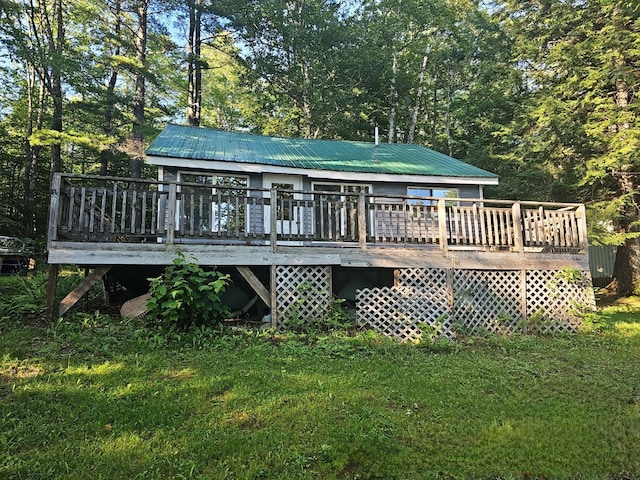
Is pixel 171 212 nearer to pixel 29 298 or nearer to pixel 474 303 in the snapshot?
pixel 29 298

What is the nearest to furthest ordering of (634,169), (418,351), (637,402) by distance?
(637,402)
(418,351)
(634,169)

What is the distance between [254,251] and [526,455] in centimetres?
489

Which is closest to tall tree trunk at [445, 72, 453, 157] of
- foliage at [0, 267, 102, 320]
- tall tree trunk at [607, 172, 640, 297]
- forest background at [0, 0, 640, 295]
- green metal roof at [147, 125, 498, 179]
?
forest background at [0, 0, 640, 295]

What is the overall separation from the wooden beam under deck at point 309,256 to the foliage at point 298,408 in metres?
1.09

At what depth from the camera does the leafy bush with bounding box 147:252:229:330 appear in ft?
18.3

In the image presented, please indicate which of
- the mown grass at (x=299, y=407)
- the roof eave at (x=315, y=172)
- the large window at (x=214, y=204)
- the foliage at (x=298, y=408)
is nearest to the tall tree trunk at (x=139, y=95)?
the large window at (x=214, y=204)

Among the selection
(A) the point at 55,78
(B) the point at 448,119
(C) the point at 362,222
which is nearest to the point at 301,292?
(C) the point at 362,222

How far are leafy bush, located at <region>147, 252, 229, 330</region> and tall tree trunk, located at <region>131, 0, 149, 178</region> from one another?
36.0 feet

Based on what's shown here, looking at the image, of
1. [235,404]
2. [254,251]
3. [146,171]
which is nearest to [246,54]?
[146,171]

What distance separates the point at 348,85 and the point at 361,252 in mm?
16121

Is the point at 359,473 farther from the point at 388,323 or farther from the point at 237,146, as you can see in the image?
the point at 237,146

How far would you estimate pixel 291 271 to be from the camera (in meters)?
6.90

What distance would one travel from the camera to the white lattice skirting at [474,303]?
21.6ft

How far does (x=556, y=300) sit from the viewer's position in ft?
24.7
